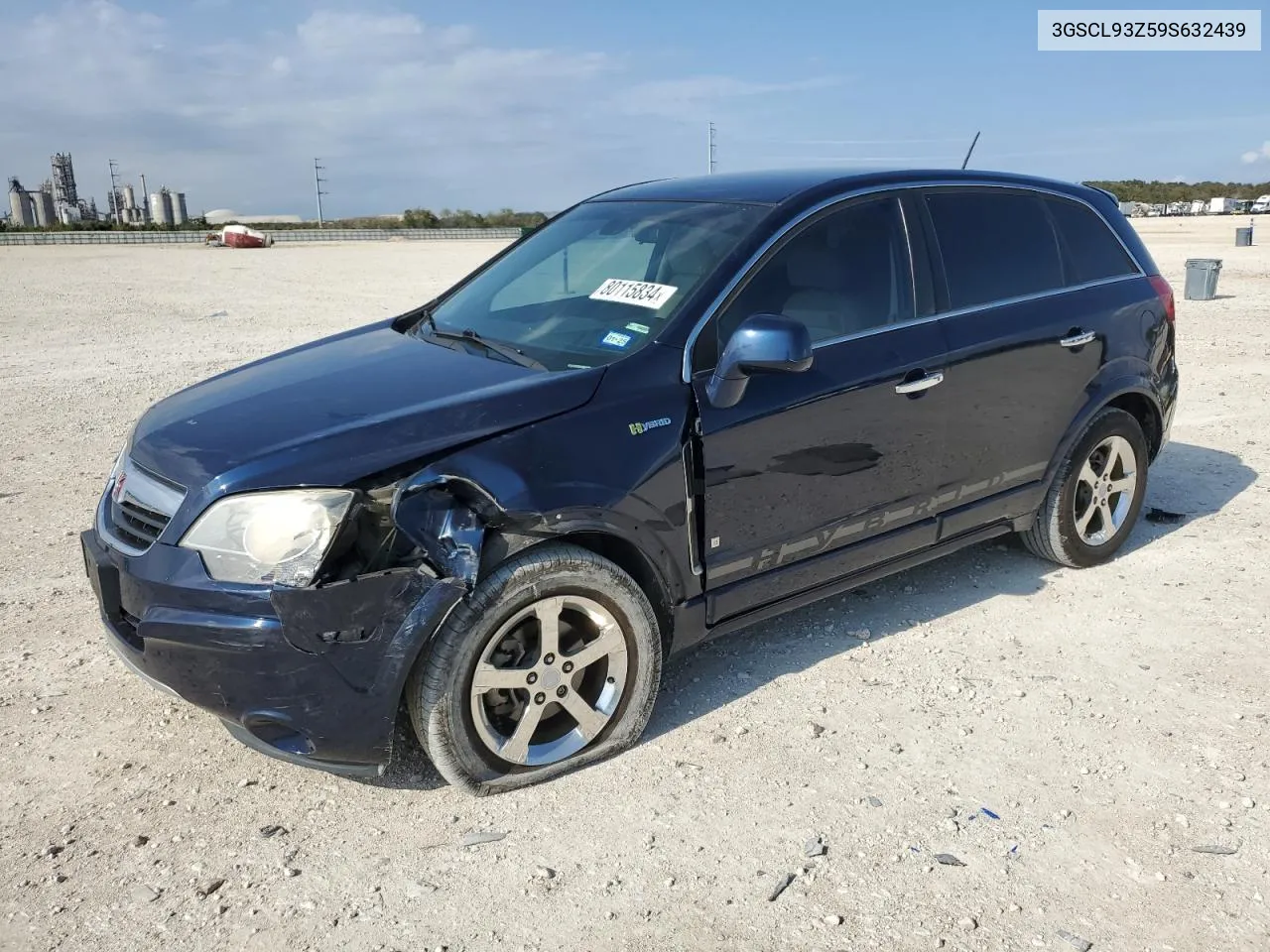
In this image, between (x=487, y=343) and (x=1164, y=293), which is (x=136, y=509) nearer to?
(x=487, y=343)

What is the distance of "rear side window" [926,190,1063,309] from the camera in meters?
4.32

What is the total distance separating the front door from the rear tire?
Result: 0.93 m

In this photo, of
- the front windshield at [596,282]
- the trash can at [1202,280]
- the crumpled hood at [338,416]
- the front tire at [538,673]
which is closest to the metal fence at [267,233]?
the trash can at [1202,280]

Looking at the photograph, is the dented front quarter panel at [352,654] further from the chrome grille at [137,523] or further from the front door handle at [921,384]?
the front door handle at [921,384]

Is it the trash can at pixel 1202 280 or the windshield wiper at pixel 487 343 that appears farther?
the trash can at pixel 1202 280

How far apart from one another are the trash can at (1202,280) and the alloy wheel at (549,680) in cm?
1644

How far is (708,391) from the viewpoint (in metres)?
3.48

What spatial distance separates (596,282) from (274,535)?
1.71 m

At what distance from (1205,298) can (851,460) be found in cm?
1541

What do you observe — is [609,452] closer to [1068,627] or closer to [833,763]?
[833,763]

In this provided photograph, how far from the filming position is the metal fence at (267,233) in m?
54.8

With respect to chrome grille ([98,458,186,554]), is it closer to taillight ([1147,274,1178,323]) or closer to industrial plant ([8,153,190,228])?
taillight ([1147,274,1178,323])

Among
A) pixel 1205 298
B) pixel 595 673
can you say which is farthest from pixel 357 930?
pixel 1205 298

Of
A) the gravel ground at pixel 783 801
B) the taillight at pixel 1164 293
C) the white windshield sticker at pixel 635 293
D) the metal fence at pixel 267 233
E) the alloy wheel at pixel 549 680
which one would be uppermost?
the metal fence at pixel 267 233
